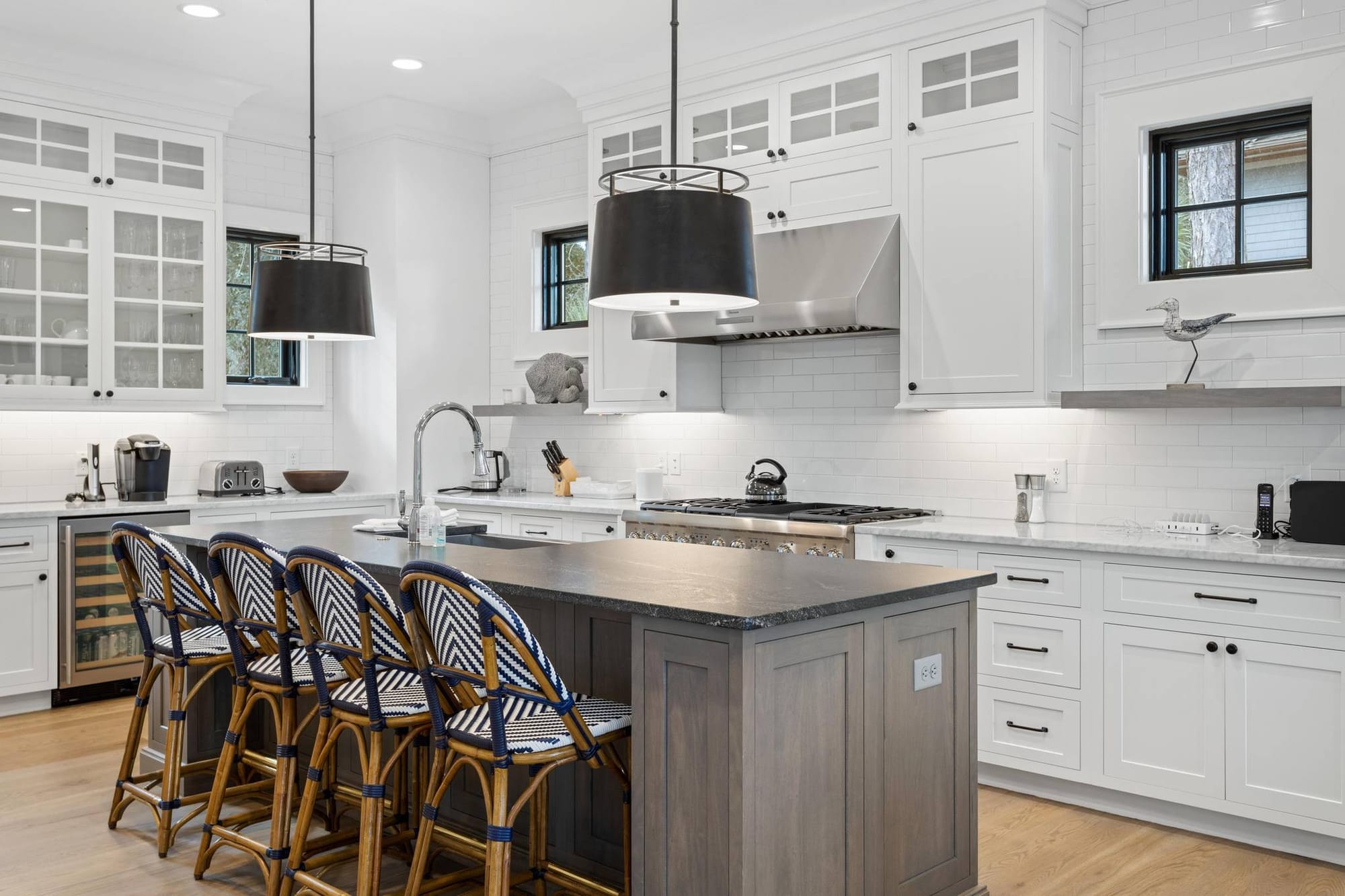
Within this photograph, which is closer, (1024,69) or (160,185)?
(1024,69)

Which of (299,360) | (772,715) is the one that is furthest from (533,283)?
(772,715)

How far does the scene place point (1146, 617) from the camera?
3.80 m

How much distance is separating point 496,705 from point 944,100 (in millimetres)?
3219

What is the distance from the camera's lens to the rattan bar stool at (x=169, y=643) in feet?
11.1

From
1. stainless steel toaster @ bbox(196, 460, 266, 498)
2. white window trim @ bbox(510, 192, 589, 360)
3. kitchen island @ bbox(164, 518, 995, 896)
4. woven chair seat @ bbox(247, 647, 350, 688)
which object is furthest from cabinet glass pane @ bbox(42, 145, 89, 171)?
kitchen island @ bbox(164, 518, 995, 896)

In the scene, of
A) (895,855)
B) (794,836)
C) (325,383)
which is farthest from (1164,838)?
(325,383)

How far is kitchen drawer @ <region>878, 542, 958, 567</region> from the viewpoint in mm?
4266

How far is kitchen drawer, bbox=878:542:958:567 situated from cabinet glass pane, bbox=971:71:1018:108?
5.64 ft

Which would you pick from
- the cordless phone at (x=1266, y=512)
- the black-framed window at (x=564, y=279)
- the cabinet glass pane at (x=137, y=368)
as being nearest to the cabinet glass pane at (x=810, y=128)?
the black-framed window at (x=564, y=279)

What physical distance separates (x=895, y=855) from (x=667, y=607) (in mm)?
859

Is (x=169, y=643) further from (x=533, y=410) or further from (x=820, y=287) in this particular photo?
(x=533, y=410)

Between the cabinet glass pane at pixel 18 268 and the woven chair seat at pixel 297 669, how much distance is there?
10.5 feet

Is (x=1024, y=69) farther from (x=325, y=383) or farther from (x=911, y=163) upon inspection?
(x=325, y=383)

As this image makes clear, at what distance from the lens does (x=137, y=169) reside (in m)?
5.88
